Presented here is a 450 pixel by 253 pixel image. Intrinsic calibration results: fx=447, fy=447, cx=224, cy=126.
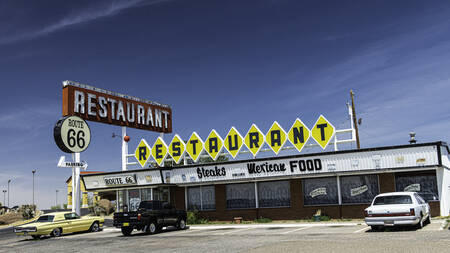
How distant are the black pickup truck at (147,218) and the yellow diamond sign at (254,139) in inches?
275

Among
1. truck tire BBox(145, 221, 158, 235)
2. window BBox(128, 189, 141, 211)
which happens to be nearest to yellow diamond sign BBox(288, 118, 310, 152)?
truck tire BBox(145, 221, 158, 235)

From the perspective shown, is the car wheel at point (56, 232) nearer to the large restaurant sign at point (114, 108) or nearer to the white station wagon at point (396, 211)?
the large restaurant sign at point (114, 108)

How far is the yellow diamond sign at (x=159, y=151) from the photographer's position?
3327cm

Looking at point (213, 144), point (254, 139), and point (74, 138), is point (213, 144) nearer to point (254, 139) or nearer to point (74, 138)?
point (254, 139)

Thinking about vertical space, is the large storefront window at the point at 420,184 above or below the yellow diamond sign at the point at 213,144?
below

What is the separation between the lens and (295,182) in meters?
27.6

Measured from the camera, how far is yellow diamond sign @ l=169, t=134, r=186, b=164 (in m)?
32.4

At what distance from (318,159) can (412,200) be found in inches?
324

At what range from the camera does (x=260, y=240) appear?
57.3ft

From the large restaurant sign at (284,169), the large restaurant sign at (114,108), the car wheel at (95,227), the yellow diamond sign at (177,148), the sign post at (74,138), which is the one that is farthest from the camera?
the yellow diamond sign at (177,148)

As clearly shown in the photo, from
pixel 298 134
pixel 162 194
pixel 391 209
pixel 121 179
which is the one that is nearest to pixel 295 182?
pixel 298 134

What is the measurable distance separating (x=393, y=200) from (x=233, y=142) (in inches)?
532

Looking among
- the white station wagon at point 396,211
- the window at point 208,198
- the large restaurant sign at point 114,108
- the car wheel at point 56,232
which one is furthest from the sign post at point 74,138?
the white station wagon at point 396,211

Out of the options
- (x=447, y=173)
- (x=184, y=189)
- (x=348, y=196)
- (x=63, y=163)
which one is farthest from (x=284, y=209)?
(x=63, y=163)
